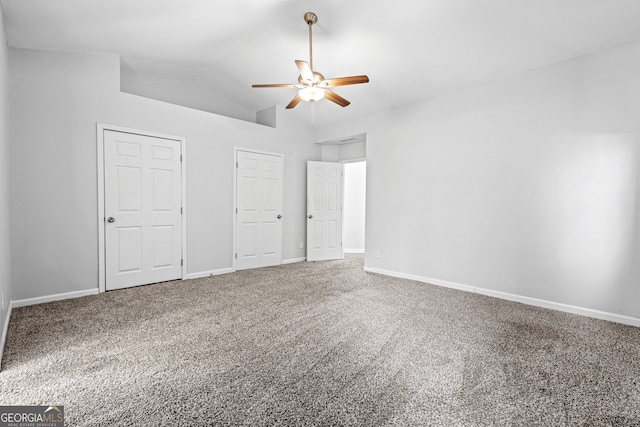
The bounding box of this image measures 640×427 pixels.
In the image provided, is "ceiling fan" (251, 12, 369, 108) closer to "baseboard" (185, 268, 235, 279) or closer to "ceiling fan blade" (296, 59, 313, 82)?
"ceiling fan blade" (296, 59, 313, 82)

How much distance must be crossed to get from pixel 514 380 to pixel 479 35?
3.28 m

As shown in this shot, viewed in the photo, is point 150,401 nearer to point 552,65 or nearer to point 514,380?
point 514,380

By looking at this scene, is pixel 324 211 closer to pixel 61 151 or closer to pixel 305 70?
pixel 305 70

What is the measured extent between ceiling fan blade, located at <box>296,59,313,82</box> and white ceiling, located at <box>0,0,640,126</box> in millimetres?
843

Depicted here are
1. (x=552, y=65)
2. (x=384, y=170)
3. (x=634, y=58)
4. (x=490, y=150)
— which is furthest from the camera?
(x=384, y=170)

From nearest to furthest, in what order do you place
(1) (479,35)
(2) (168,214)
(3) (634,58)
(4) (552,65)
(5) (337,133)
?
(3) (634,58), (1) (479,35), (4) (552,65), (2) (168,214), (5) (337,133)

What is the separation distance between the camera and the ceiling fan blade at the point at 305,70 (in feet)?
9.28

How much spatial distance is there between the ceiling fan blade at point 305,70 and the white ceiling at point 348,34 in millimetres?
843

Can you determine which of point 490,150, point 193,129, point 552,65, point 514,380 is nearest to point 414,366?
point 514,380

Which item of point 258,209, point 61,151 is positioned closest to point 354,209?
point 258,209

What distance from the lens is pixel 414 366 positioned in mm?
2213

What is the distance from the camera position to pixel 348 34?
11.7ft

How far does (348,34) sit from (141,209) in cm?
353

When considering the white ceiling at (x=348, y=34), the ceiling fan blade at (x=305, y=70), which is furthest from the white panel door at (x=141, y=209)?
the ceiling fan blade at (x=305, y=70)
